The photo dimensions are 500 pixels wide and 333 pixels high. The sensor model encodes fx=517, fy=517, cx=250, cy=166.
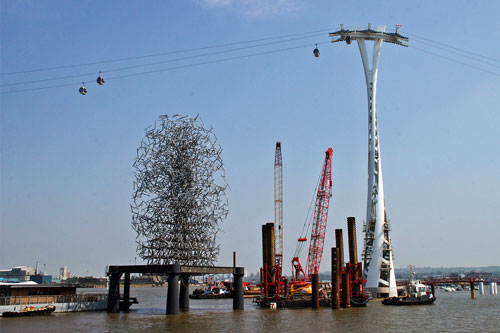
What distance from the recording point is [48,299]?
218ft

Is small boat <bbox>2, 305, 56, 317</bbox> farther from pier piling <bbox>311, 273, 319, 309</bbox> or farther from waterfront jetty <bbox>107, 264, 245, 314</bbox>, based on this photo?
pier piling <bbox>311, 273, 319, 309</bbox>

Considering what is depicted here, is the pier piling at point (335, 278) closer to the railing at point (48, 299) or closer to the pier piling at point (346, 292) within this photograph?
the pier piling at point (346, 292)

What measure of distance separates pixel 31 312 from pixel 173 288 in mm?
17290

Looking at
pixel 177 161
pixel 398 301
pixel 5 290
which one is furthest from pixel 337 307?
pixel 5 290

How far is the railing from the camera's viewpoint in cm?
6206

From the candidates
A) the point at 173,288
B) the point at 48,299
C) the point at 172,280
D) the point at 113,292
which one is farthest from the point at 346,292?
the point at 48,299

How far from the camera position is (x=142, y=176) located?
229 feet

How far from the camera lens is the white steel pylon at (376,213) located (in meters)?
105

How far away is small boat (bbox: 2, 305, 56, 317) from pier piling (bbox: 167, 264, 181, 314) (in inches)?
584

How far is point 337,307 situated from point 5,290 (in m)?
44.7

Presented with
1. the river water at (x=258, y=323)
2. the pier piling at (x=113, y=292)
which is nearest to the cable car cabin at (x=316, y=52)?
the river water at (x=258, y=323)

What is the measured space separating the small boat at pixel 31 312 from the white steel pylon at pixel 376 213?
6382 cm

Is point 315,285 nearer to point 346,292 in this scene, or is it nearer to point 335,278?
point 335,278

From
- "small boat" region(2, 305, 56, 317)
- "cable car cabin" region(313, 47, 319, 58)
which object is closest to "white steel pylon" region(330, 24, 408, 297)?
"cable car cabin" region(313, 47, 319, 58)
